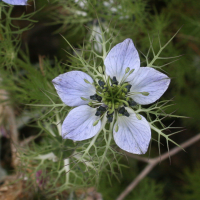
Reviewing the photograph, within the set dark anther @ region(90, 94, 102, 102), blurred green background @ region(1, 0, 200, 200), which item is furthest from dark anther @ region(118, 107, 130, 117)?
blurred green background @ region(1, 0, 200, 200)

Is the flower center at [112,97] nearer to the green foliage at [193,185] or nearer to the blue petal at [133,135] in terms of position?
the blue petal at [133,135]

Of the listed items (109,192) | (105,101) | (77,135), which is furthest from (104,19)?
(109,192)

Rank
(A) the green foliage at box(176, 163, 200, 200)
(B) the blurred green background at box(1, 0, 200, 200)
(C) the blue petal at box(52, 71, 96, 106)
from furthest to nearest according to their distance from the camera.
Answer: (A) the green foliage at box(176, 163, 200, 200)
(B) the blurred green background at box(1, 0, 200, 200)
(C) the blue petal at box(52, 71, 96, 106)

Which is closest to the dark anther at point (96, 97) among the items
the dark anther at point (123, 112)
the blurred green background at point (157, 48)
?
the dark anther at point (123, 112)

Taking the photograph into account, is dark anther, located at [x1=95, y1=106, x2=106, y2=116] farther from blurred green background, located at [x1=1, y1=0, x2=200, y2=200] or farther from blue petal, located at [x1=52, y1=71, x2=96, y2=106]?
blurred green background, located at [x1=1, y1=0, x2=200, y2=200]

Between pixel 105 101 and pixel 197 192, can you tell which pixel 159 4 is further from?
pixel 197 192

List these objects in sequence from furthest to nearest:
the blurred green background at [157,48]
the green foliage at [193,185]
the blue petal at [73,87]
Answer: the green foliage at [193,185], the blurred green background at [157,48], the blue petal at [73,87]
